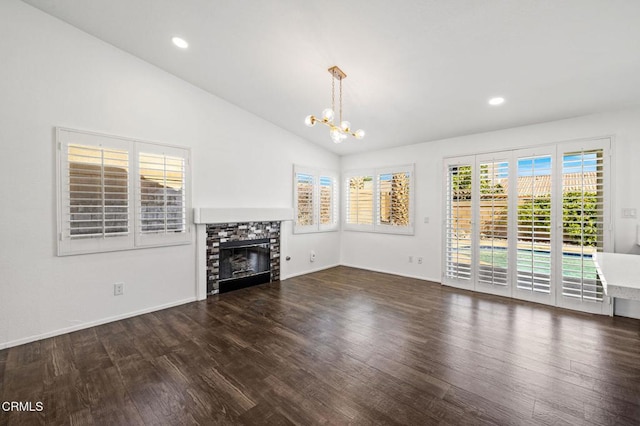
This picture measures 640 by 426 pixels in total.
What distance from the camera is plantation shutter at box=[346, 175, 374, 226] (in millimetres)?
5918

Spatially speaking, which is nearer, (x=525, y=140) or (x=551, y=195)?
(x=551, y=195)

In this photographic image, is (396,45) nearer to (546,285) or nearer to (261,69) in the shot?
(261,69)

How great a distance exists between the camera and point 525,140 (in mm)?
4062

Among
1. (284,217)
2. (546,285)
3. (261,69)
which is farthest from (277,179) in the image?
(546,285)

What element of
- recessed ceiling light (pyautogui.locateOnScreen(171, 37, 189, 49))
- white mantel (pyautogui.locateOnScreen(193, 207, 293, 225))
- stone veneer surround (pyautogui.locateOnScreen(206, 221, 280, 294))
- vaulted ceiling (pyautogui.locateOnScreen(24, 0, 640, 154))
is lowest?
stone veneer surround (pyautogui.locateOnScreen(206, 221, 280, 294))

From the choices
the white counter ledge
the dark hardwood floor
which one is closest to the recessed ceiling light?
the dark hardwood floor

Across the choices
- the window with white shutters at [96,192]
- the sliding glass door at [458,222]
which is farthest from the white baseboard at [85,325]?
the sliding glass door at [458,222]

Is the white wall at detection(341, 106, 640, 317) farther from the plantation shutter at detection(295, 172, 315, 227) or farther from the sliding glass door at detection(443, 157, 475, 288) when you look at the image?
the plantation shutter at detection(295, 172, 315, 227)

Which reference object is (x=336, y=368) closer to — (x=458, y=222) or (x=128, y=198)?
(x=128, y=198)

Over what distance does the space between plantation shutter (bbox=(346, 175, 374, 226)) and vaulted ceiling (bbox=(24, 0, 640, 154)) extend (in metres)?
2.06

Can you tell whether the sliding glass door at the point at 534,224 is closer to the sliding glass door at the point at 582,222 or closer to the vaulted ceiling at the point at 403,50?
the sliding glass door at the point at 582,222

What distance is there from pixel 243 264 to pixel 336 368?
2.82 meters

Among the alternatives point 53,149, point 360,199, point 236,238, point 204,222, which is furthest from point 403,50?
point 53,149

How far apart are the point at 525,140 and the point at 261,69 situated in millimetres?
3849
